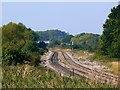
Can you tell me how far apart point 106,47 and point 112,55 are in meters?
6.33

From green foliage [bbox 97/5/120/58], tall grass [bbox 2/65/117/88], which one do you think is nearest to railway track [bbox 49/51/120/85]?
tall grass [bbox 2/65/117/88]

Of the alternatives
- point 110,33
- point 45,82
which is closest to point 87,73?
point 45,82

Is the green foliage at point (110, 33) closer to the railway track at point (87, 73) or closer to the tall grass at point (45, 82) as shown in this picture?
the railway track at point (87, 73)

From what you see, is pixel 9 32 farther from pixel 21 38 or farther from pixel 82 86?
pixel 82 86

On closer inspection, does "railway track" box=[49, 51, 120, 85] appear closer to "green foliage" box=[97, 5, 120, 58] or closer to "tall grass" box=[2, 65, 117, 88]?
"tall grass" box=[2, 65, 117, 88]

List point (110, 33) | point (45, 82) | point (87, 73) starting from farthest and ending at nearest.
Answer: point (110, 33) → point (87, 73) → point (45, 82)

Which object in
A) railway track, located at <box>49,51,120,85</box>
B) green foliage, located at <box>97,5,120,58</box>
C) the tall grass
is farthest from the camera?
green foliage, located at <box>97,5,120,58</box>

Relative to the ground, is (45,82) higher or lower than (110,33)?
lower

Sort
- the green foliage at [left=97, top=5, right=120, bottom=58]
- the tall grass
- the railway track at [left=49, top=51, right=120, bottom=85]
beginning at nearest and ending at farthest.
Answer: the tall grass < the railway track at [left=49, top=51, right=120, bottom=85] < the green foliage at [left=97, top=5, right=120, bottom=58]

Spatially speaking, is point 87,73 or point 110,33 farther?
point 110,33

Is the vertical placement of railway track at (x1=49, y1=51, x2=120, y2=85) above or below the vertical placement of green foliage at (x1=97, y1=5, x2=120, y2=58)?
below

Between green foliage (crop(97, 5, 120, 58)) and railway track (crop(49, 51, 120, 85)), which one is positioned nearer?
railway track (crop(49, 51, 120, 85))

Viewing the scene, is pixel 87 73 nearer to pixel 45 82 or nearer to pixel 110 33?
pixel 45 82

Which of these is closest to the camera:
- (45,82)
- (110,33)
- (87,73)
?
(45,82)
